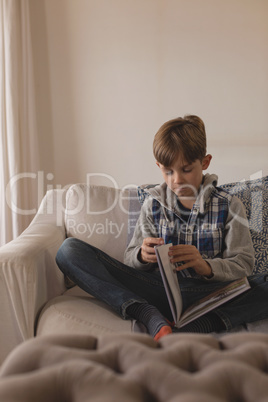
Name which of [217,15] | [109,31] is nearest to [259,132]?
[217,15]

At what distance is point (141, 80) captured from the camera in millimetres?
2598

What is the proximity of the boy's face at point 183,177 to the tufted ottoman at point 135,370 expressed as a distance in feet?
2.67

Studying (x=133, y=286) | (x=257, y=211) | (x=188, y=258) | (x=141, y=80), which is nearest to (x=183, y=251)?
(x=188, y=258)

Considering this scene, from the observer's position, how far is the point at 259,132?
2465 mm

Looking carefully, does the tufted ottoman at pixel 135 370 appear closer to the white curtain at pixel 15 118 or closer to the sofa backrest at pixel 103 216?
the sofa backrest at pixel 103 216

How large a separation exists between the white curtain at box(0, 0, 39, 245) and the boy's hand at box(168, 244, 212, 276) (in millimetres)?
1502

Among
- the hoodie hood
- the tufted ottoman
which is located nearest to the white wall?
the hoodie hood

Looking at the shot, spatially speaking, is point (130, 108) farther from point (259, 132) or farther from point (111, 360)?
point (111, 360)

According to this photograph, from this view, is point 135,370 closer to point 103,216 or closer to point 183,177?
point 183,177

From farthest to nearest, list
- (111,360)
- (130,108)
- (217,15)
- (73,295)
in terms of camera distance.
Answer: (130,108), (217,15), (73,295), (111,360)

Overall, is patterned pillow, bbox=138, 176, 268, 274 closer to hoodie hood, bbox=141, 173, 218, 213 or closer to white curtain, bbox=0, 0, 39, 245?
hoodie hood, bbox=141, 173, 218, 213

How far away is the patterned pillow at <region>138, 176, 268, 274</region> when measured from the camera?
5.48 feet

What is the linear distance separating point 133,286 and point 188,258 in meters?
0.26

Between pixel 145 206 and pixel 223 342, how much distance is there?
94cm
